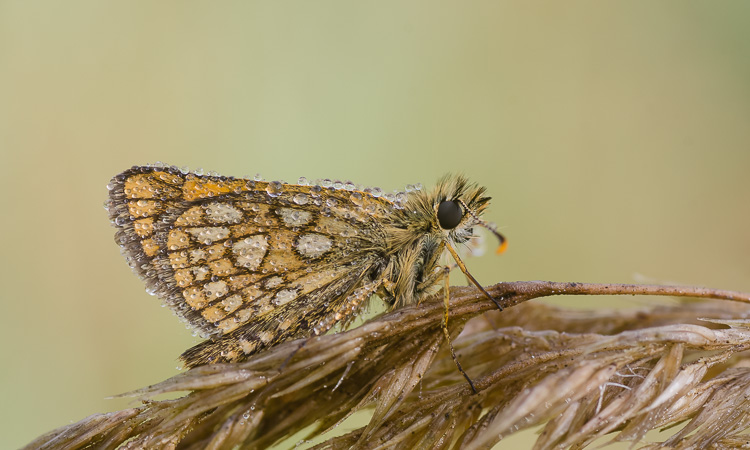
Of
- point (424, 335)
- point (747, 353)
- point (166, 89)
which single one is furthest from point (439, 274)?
point (166, 89)

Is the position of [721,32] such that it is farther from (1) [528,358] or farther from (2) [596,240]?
(1) [528,358]

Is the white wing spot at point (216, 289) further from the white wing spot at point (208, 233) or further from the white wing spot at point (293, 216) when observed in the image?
the white wing spot at point (293, 216)

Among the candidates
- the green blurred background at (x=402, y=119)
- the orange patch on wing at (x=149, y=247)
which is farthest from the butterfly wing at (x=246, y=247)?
the green blurred background at (x=402, y=119)

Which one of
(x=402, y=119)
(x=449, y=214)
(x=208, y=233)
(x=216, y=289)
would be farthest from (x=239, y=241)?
(x=402, y=119)

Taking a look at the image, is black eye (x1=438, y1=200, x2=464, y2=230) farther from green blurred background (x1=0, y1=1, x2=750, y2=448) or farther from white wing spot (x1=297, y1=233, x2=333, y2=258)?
green blurred background (x1=0, y1=1, x2=750, y2=448)

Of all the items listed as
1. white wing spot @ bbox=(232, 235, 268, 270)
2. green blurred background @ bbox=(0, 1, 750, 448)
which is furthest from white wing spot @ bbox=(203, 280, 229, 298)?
green blurred background @ bbox=(0, 1, 750, 448)

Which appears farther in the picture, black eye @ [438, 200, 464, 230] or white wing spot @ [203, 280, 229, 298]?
black eye @ [438, 200, 464, 230]

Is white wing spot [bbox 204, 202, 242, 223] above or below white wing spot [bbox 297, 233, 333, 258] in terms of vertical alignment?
above
